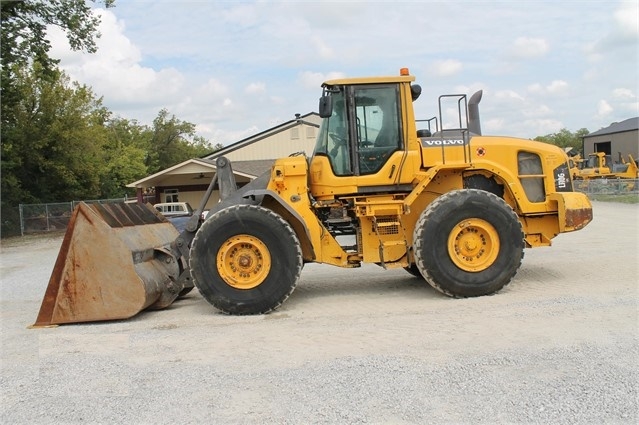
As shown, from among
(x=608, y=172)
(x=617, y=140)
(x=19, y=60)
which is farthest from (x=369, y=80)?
(x=617, y=140)

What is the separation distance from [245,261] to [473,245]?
2964 mm

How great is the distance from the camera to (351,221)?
27.6 ft

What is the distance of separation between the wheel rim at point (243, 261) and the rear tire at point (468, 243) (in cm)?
197

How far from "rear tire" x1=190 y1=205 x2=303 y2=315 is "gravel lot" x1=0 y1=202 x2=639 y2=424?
0.27 meters

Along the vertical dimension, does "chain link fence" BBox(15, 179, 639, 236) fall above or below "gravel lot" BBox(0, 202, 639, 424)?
above

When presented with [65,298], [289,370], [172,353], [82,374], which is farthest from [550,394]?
[65,298]

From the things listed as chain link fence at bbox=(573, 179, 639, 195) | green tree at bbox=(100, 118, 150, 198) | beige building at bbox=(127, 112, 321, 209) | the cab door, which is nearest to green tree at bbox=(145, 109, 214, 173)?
green tree at bbox=(100, 118, 150, 198)

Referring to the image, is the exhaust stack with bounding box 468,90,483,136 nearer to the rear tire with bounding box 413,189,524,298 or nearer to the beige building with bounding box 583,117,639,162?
the rear tire with bounding box 413,189,524,298

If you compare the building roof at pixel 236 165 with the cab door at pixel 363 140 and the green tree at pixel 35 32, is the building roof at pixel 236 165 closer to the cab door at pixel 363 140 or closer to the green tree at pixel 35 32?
the green tree at pixel 35 32

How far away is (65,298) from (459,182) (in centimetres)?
536

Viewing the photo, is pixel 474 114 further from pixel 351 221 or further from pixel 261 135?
pixel 261 135

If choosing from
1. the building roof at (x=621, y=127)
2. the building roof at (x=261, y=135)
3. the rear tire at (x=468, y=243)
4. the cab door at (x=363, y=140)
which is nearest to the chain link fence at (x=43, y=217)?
the building roof at (x=261, y=135)

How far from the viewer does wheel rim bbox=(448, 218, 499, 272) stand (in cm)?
770

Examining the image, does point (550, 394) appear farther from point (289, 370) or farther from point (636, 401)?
point (289, 370)
